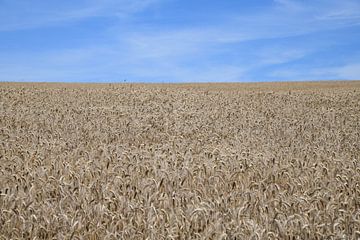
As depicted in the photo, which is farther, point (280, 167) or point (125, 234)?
point (280, 167)

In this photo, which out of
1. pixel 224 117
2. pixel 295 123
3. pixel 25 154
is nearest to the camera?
pixel 25 154

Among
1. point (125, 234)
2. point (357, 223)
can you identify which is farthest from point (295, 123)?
point (125, 234)

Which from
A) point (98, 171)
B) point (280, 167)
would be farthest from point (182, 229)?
point (280, 167)

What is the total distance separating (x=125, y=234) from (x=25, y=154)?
16.5ft

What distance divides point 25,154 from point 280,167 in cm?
477

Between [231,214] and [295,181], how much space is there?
2.53m

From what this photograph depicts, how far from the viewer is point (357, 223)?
4.95 meters

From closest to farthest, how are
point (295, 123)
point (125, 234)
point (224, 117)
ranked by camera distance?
point (125, 234)
point (295, 123)
point (224, 117)

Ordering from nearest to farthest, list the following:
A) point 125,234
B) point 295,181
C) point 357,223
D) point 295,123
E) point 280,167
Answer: point 125,234 → point 357,223 → point 295,181 → point 280,167 → point 295,123

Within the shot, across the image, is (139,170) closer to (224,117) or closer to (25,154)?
(25,154)

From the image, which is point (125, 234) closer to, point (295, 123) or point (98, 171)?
point (98, 171)

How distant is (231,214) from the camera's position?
5129mm

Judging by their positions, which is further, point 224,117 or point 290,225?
point 224,117

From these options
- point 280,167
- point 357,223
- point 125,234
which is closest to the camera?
point 125,234
